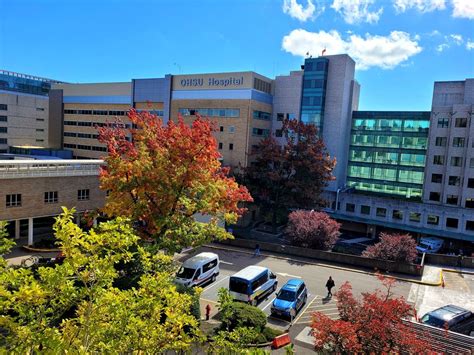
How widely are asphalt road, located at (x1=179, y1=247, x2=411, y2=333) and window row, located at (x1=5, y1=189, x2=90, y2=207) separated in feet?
38.1

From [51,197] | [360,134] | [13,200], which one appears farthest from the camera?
[360,134]

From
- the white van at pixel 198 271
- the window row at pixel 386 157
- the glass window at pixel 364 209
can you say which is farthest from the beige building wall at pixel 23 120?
the white van at pixel 198 271

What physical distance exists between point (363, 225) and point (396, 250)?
2358cm

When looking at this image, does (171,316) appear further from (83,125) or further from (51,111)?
(51,111)

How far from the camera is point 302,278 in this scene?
28516 millimetres

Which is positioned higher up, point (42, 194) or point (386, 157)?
point (386, 157)

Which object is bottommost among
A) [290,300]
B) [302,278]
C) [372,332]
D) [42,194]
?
[302,278]

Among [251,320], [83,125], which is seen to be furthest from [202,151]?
[83,125]

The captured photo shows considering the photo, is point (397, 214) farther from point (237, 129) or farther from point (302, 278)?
point (302, 278)

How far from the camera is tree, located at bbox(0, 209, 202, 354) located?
6.81 metres

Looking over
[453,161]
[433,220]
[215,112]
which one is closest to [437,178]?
[453,161]

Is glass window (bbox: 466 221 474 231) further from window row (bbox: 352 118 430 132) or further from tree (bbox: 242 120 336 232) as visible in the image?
tree (bbox: 242 120 336 232)

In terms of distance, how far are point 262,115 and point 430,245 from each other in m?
28.0

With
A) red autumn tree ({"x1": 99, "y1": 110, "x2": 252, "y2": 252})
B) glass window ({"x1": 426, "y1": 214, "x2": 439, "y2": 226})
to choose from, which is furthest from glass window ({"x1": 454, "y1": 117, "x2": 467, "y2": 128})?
red autumn tree ({"x1": 99, "y1": 110, "x2": 252, "y2": 252})
